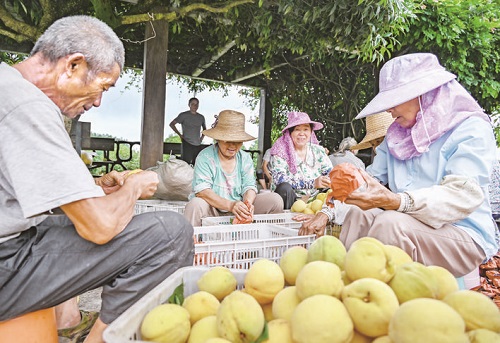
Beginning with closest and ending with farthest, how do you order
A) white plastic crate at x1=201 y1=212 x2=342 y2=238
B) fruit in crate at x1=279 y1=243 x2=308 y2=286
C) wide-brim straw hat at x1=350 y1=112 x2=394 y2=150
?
→ fruit in crate at x1=279 y1=243 x2=308 y2=286 → white plastic crate at x1=201 y1=212 x2=342 y2=238 → wide-brim straw hat at x1=350 y1=112 x2=394 y2=150

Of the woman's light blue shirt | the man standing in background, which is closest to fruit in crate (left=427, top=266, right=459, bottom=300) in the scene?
the woman's light blue shirt

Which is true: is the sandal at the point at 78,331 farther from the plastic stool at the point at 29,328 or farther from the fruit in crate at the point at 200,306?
the fruit in crate at the point at 200,306

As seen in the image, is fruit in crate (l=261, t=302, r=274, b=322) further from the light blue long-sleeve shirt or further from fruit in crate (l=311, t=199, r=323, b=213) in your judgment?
fruit in crate (l=311, t=199, r=323, b=213)

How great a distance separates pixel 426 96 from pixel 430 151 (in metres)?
0.26

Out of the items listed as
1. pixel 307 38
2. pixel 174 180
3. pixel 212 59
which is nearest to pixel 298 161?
pixel 174 180

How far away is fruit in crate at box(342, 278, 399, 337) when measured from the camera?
875 millimetres

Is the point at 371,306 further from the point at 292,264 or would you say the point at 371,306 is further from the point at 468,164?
the point at 468,164

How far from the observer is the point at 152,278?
147cm

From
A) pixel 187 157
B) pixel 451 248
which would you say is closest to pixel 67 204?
pixel 451 248

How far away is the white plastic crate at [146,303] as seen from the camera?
0.88 metres

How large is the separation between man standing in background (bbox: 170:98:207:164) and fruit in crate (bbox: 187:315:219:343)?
673cm

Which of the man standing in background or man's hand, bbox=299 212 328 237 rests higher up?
the man standing in background

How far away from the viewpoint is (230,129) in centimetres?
339

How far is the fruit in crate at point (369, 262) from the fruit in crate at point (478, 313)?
0.17 metres
